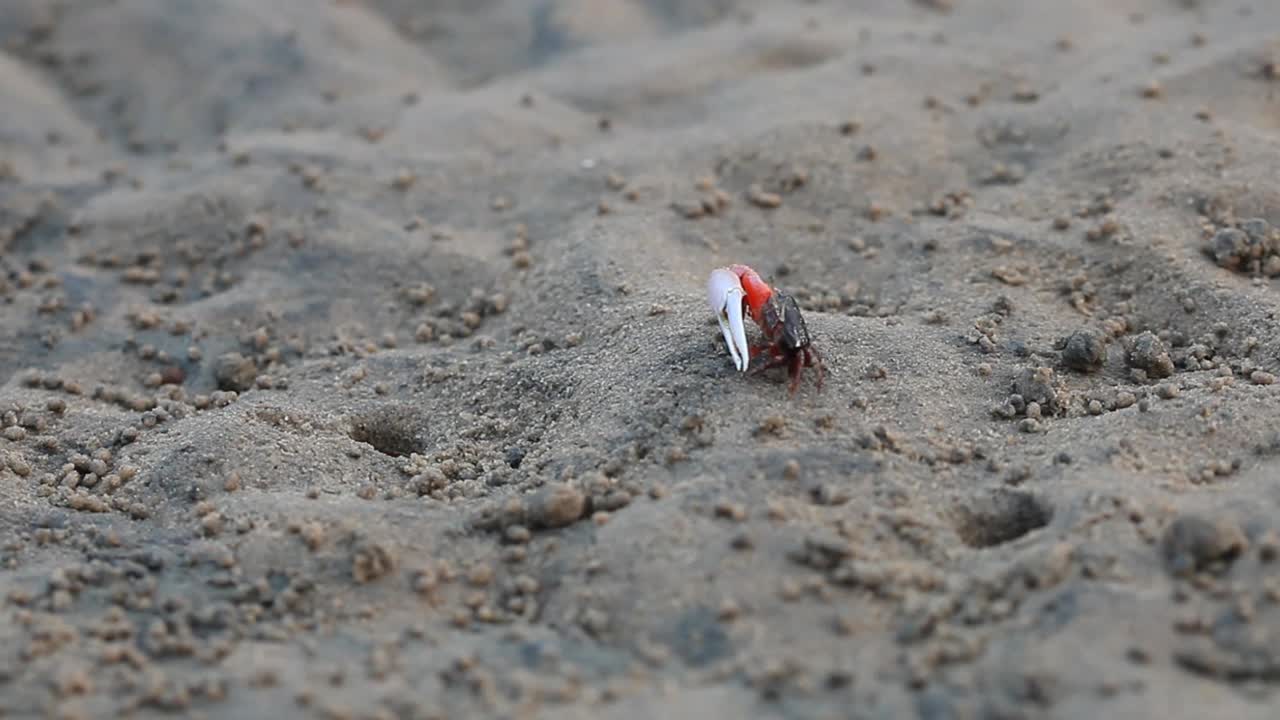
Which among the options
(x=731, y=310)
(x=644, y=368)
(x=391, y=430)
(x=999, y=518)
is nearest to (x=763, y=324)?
(x=731, y=310)

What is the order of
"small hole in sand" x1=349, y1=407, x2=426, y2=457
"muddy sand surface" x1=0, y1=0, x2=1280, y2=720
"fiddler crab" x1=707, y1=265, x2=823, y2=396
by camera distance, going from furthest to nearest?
"small hole in sand" x1=349, y1=407, x2=426, y2=457, "fiddler crab" x1=707, y1=265, x2=823, y2=396, "muddy sand surface" x1=0, y1=0, x2=1280, y2=720

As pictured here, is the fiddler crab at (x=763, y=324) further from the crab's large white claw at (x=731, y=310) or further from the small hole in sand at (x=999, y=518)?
the small hole in sand at (x=999, y=518)

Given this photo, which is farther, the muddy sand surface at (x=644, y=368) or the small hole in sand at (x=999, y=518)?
the small hole in sand at (x=999, y=518)

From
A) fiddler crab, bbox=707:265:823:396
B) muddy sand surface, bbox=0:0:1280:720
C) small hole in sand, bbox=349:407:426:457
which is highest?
fiddler crab, bbox=707:265:823:396

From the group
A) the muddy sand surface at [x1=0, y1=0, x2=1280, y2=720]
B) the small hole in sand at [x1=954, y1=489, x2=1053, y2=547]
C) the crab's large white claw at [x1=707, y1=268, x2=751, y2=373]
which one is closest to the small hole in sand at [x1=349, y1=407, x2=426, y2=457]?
the muddy sand surface at [x1=0, y1=0, x2=1280, y2=720]

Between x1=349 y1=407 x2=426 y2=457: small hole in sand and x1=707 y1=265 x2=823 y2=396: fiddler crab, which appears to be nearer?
x1=707 y1=265 x2=823 y2=396: fiddler crab

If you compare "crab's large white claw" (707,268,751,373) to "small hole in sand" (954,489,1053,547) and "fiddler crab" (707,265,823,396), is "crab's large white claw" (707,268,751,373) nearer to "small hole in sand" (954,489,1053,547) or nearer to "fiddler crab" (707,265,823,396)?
"fiddler crab" (707,265,823,396)

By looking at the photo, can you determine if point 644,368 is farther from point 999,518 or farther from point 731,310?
point 999,518

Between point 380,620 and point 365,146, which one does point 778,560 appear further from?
point 365,146

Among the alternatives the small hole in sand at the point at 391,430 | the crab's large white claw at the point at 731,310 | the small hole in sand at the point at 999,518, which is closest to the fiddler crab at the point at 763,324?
the crab's large white claw at the point at 731,310
